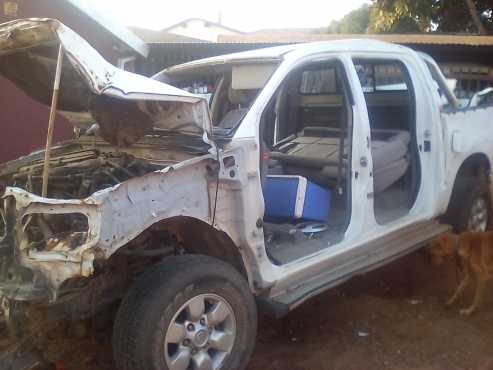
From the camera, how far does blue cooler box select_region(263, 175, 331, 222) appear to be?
406cm

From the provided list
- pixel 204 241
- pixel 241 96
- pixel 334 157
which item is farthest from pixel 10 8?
pixel 204 241

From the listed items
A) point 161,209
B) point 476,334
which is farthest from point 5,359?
point 476,334

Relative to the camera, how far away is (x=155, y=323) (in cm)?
277

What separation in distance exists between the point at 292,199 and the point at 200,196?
1150 mm

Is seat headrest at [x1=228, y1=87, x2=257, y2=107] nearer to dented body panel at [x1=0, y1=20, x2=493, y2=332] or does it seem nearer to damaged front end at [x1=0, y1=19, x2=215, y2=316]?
dented body panel at [x1=0, y1=20, x2=493, y2=332]

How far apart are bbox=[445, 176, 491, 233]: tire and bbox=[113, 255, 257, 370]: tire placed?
2937mm

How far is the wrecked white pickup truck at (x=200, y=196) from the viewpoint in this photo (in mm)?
2750

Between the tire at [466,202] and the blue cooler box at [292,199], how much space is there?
177 centimetres

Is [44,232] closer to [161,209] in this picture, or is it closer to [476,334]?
[161,209]

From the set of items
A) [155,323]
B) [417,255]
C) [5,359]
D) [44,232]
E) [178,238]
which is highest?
[44,232]

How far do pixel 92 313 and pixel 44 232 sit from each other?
526 mm

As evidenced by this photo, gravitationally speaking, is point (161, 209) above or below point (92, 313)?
above

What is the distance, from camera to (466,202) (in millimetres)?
5324

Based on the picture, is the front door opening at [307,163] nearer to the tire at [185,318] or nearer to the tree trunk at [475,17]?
the tire at [185,318]
